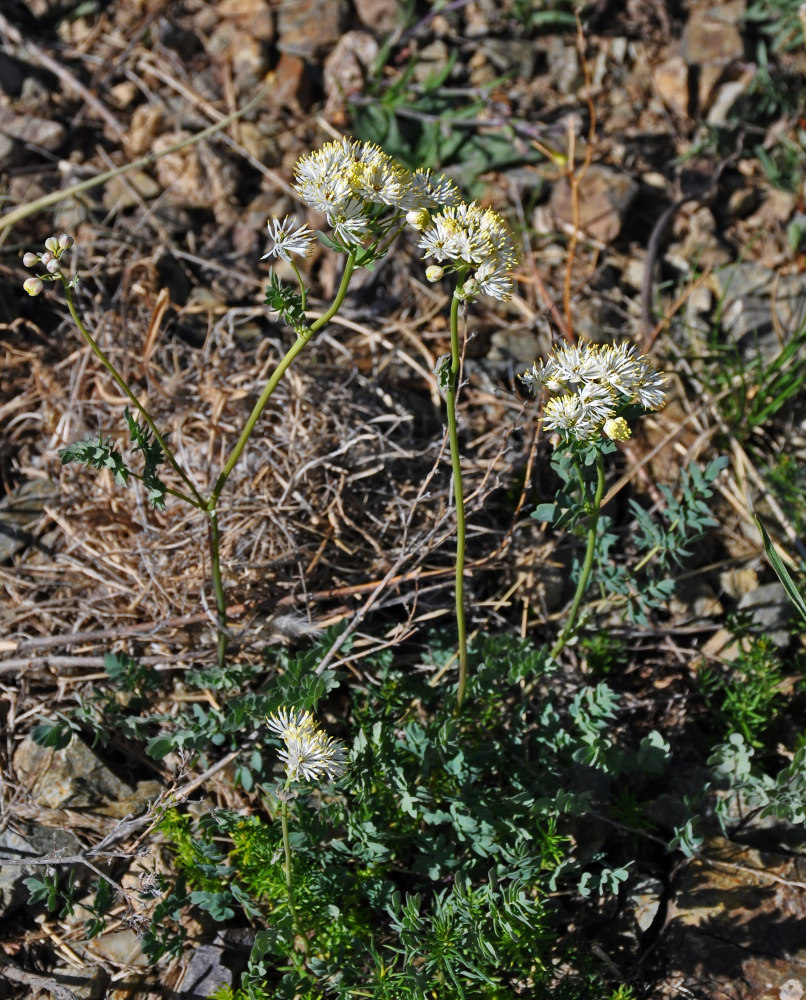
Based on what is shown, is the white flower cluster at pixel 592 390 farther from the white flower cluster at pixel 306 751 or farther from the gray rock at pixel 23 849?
the gray rock at pixel 23 849

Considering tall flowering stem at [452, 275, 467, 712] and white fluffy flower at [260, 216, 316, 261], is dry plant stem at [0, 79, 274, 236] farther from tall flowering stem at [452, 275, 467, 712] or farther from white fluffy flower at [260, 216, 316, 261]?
tall flowering stem at [452, 275, 467, 712]

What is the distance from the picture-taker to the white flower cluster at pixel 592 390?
86.0 inches

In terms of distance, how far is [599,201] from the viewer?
425 cm

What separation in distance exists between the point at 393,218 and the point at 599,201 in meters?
2.35

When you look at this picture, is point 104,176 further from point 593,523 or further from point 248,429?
point 593,523

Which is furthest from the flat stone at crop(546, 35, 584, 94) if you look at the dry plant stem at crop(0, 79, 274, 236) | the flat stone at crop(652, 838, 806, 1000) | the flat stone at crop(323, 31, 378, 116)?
the flat stone at crop(652, 838, 806, 1000)

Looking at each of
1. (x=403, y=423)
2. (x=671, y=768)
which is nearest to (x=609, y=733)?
(x=671, y=768)

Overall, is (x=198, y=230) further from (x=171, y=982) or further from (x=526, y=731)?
(x=171, y=982)

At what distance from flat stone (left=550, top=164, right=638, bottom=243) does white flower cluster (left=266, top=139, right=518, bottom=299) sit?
2.18 metres

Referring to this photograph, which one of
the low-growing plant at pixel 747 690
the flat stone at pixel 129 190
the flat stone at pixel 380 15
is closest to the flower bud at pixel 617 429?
the low-growing plant at pixel 747 690

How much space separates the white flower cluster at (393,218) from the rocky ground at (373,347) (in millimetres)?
519

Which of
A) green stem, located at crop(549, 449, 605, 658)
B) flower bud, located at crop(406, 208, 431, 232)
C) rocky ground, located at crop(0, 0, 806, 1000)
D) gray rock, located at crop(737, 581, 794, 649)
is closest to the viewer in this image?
flower bud, located at crop(406, 208, 431, 232)

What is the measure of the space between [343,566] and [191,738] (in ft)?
2.90

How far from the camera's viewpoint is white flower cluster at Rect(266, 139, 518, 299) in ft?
6.96
